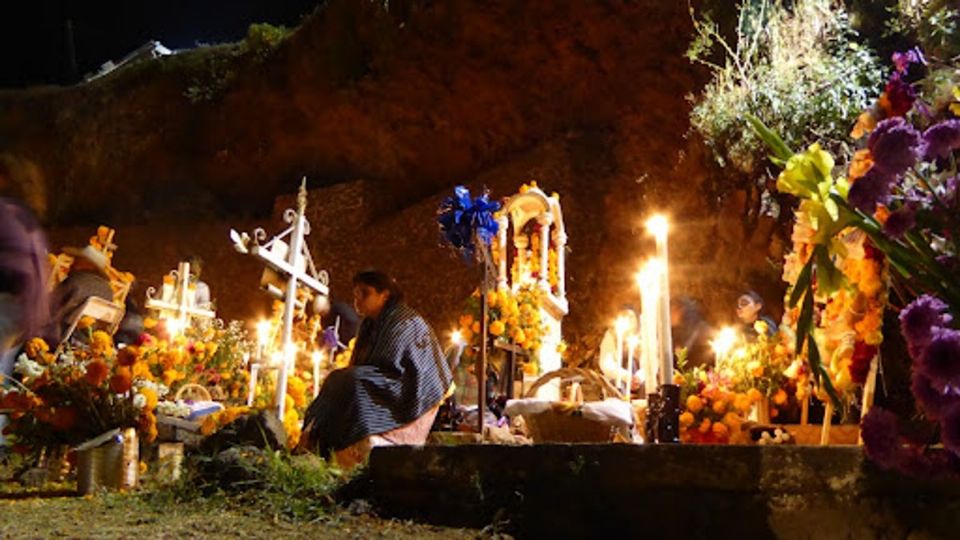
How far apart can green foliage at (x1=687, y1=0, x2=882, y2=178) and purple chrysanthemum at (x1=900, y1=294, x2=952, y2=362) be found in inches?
269

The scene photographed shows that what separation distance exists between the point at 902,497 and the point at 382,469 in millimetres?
1485

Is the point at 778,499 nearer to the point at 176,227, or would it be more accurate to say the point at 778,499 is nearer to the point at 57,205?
the point at 176,227

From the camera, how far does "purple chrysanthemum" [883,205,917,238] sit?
1.99 m

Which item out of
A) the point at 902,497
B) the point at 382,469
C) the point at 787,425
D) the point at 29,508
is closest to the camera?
the point at 902,497

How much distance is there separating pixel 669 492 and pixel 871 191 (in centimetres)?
88

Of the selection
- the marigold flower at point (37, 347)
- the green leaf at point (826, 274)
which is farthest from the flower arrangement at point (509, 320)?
the green leaf at point (826, 274)

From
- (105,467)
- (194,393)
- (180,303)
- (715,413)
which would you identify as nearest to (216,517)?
(105,467)

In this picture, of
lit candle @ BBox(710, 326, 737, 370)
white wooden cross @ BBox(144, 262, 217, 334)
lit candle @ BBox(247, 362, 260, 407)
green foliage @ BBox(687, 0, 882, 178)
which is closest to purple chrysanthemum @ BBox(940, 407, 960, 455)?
lit candle @ BBox(710, 326, 737, 370)

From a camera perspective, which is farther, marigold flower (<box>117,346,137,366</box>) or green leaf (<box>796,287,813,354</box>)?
marigold flower (<box>117,346,137,366</box>)

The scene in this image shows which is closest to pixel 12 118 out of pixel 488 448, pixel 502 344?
pixel 502 344

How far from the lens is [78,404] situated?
4109mm

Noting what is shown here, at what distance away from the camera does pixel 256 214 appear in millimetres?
16922

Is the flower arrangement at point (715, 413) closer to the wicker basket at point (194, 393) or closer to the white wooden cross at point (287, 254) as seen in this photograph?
the white wooden cross at point (287, 254)

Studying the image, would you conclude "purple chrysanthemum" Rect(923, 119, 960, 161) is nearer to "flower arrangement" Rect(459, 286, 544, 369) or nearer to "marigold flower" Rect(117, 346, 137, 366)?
"marigold flower" Rect(117, 346, 137, 366)
